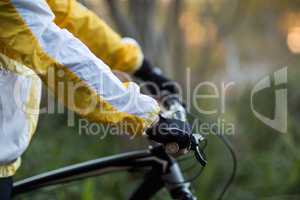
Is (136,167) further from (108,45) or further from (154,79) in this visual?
(108,45)

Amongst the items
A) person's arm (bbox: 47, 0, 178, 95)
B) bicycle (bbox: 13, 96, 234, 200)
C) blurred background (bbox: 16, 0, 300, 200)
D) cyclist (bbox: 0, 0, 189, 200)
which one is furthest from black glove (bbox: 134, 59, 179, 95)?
cyclist (bbox: 0, 0, 189, 200)

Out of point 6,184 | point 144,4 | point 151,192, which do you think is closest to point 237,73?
point 144,4

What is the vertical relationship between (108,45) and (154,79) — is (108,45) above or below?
above

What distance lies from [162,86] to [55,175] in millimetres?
537

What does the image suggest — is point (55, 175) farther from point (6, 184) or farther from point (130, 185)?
point (130, 185)

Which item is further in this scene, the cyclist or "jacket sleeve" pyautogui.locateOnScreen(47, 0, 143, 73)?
"jacket sleeve" pyautogui.locateOnScreen(47, 0, 143, 73)

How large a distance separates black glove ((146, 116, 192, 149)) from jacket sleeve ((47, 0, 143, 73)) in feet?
2.04

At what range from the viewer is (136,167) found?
231 cm

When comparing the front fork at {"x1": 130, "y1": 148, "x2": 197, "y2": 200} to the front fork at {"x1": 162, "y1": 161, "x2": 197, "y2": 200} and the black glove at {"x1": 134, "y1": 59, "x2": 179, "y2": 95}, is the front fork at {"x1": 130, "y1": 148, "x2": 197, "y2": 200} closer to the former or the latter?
the front fork at {"x1": 162, "y1": 161, "x2": 197, "y2": 200}

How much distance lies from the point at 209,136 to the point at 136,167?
1.61 metres

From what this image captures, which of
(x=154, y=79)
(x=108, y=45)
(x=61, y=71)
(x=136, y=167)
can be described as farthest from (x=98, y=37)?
(x=61, y=71)

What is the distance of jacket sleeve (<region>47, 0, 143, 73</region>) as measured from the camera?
2.12m

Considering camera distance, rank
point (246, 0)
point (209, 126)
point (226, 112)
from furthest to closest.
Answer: point (246, 0), point (226, 112), point (209, 126)

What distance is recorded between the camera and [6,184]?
6.27 feet
